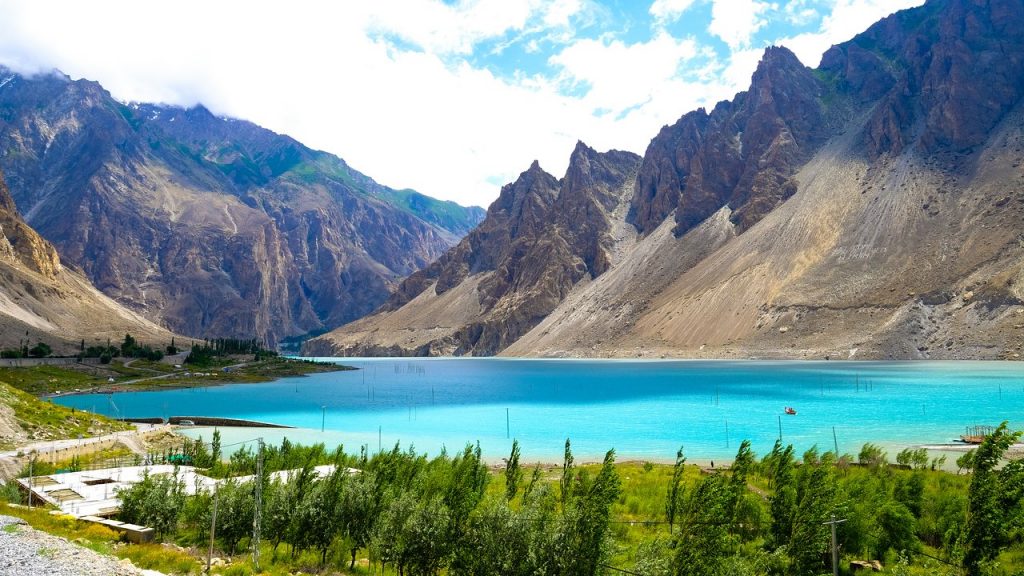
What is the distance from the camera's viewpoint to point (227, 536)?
29109 millimetres

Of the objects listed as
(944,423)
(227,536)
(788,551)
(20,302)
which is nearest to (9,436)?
(227,536)

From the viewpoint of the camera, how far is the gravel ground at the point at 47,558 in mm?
18016

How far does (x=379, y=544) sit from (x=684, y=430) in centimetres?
4759

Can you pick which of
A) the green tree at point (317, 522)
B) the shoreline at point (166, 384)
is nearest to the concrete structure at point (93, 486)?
the green tree at point (317, 522)

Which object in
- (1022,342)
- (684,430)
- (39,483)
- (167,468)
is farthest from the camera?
(1022,342)

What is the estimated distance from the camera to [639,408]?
87.0m

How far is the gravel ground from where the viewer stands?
18016 millimetres

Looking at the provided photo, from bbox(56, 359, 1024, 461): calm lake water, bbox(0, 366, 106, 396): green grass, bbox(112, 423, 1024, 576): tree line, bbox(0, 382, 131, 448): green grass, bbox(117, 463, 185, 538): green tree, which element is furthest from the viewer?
bbox(0, 366, 106, 396): green grass

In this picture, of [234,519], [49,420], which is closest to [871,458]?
[234,519]

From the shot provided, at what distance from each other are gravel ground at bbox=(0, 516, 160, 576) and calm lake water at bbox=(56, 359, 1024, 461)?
37.4 metres

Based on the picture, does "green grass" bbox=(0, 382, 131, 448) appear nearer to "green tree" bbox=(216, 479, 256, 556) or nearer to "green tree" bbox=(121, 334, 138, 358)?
"green tree" bbox=(216, 479, 256, 556)

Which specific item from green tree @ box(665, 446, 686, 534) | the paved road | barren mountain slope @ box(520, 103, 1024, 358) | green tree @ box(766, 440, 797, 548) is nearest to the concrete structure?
the paved road

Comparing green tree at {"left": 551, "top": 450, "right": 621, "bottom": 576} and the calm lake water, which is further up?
green tree at {"left": 551, "top": 450, "right": 621, "bottom": 576}

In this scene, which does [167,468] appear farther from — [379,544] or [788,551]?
[788,551]
